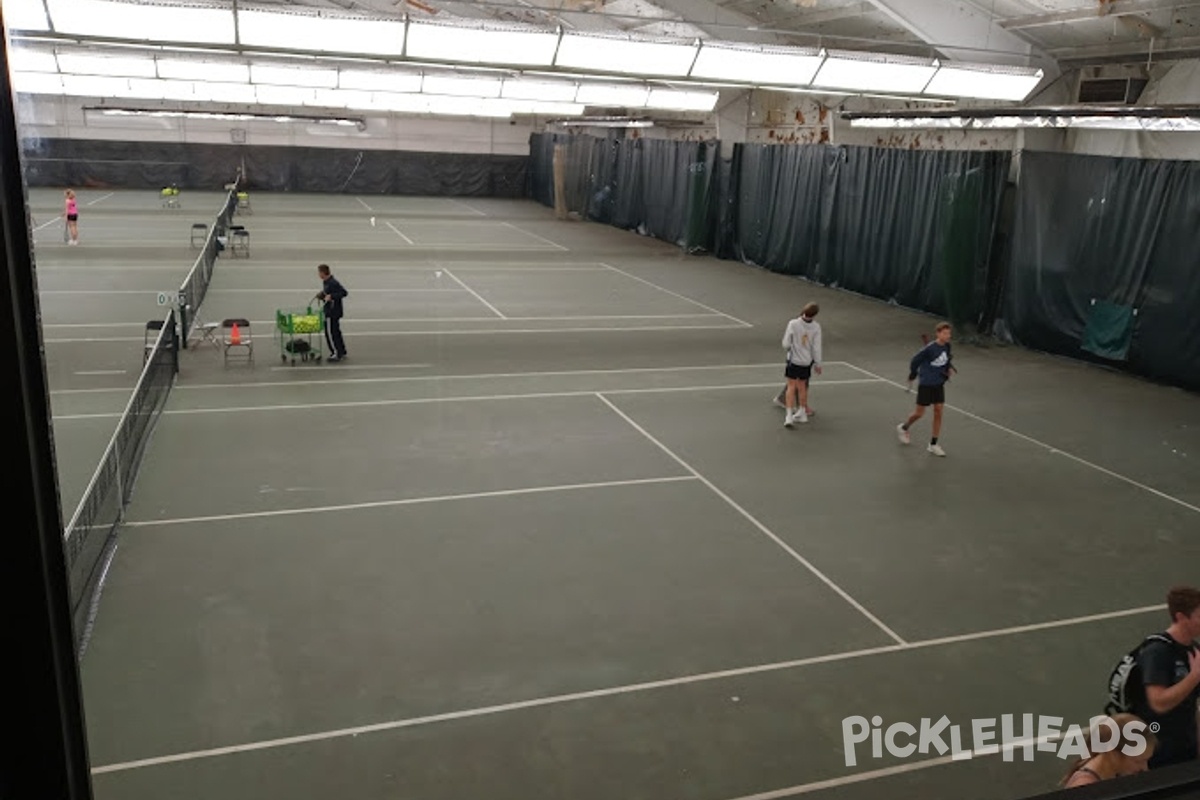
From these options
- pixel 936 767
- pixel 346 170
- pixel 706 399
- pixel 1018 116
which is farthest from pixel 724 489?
pixel 346 170

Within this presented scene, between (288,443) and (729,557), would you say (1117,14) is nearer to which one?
(729,557)

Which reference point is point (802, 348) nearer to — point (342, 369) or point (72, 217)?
point (342, 369)

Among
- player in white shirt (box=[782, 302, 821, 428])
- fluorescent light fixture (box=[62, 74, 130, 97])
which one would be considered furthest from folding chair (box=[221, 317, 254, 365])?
fluorescent light fixture (box=[62, 74, 130, 97])

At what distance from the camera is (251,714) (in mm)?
5711

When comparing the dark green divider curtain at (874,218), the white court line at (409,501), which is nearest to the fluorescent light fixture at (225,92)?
the dark green divider curtain at (874,218)

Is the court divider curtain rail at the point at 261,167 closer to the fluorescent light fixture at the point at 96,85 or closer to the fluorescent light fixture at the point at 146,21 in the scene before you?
the fluorescent light fixture at the point at 96,85

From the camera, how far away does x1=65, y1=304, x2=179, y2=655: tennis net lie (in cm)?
652

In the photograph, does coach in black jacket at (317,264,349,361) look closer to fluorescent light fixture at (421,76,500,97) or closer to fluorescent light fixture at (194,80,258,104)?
fluorescent light fixture at (421,76,500,97)

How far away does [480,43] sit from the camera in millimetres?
11898

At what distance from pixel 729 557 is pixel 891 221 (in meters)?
15.7

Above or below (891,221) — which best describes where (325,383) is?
below

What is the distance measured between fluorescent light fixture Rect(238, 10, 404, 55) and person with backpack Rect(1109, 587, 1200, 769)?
34.1 feet

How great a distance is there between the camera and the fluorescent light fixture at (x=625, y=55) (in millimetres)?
12159

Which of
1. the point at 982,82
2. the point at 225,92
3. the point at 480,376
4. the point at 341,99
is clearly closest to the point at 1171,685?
the point at 480,376
